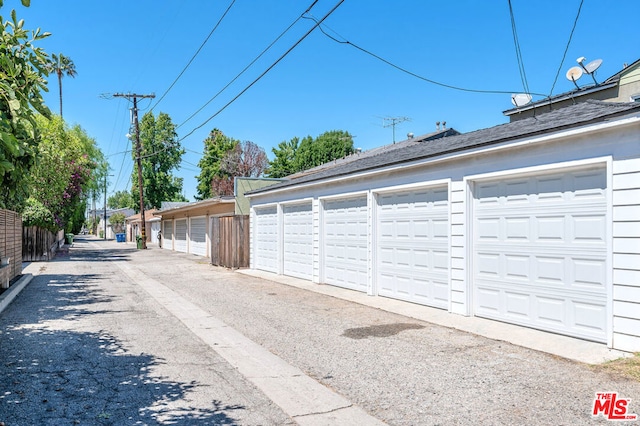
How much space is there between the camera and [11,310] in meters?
9.30

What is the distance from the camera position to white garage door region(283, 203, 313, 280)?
13727 millimetres

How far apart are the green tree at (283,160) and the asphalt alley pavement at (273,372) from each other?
1902 inches

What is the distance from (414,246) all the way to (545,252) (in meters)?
2.99

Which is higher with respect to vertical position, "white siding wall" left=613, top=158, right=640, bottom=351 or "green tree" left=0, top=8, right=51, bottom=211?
"green tree" left=0, top=8, right=51, bottom=211

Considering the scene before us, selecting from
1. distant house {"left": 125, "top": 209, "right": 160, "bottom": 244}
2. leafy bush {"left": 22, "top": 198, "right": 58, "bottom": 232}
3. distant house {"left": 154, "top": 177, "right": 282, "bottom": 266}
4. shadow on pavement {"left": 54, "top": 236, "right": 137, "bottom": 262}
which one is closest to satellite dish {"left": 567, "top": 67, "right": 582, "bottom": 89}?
distant house {"left": 154, "top": 177, "right": 282, "bottom": 266}

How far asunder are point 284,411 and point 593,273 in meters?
4.68

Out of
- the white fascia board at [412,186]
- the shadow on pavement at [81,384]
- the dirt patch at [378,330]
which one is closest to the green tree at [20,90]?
the shadow on pavement at [81,384]

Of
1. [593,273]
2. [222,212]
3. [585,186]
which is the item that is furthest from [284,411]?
[222,212]

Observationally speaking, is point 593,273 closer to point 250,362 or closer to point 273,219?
point 250,362

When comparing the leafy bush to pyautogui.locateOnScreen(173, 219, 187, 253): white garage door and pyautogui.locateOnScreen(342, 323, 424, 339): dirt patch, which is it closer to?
pyautogui.locateOnScreen(173, 219, 187, 253): white garage door

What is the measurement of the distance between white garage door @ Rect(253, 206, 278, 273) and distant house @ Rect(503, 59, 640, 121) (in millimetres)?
9269

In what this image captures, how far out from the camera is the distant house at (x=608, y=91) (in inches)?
580

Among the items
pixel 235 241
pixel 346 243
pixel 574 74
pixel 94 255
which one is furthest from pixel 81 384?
pixel 94 255

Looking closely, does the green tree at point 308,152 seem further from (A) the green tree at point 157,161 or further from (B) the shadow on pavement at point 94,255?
(B) the shadow on pavement at point 94,255
